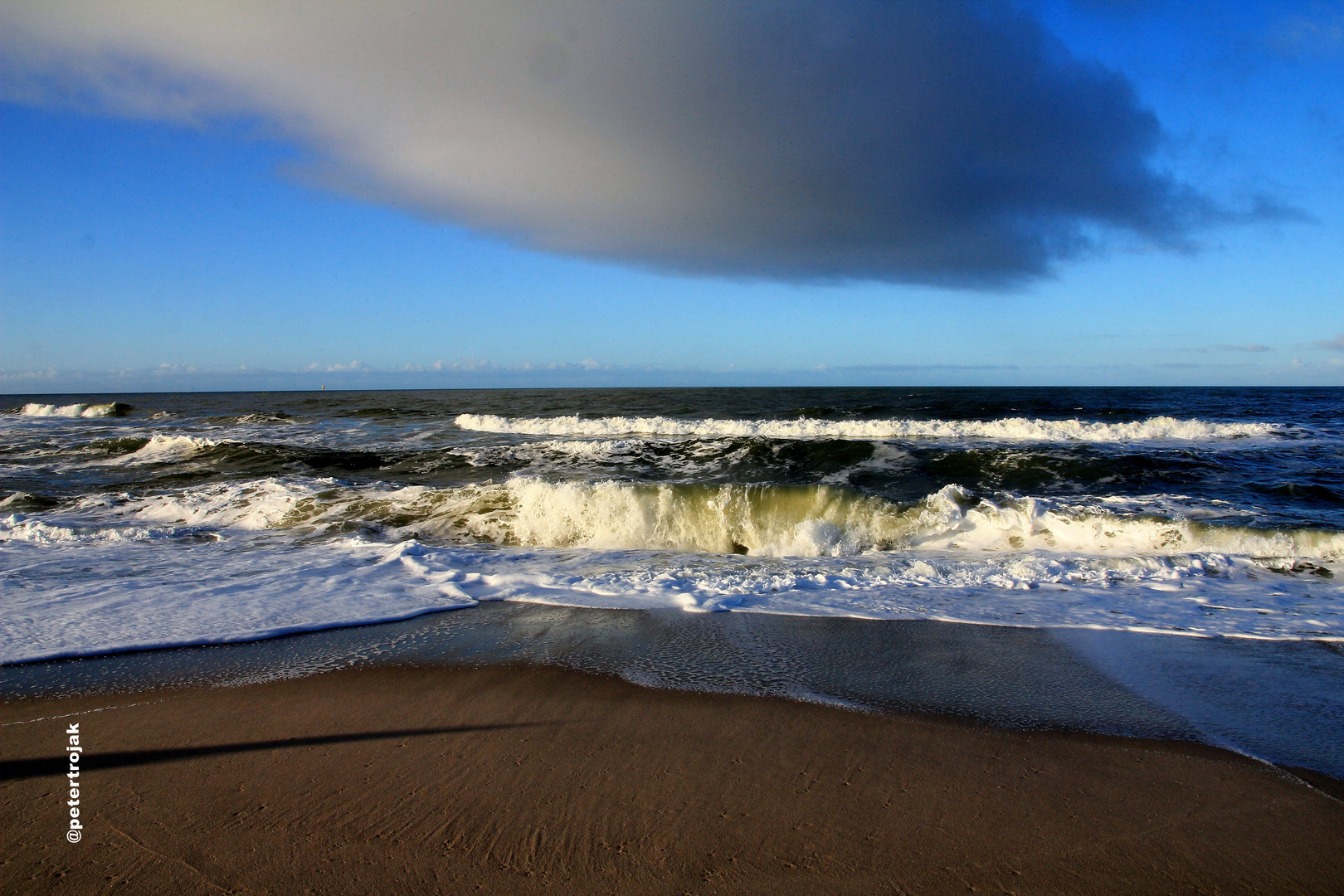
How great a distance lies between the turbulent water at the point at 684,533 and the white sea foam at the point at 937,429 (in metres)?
0.56

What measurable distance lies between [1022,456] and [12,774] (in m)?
15.8

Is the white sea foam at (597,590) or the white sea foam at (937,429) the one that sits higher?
the white sea foam at (937,429)

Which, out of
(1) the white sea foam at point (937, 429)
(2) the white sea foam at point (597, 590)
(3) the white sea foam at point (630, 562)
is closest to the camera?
(2) the white sea foam at point (597, 590)

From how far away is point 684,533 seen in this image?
30.5 feet

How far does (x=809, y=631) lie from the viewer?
499 cm

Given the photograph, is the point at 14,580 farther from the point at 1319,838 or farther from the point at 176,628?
the point at 1319,838

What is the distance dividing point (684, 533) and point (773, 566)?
220 centimetres

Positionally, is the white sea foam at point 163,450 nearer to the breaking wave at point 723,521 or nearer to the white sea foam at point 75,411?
the breaking wave at point 723,521

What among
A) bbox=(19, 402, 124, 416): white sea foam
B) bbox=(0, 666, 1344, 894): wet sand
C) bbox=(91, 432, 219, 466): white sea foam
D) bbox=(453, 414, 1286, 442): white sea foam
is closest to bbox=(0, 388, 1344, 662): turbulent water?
bbox=(91, 432, 219, 466): white sea foam

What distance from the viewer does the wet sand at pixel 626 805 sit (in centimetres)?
237

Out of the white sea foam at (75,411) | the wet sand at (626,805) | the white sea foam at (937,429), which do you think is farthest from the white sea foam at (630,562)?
the white sea foam at (75,411)

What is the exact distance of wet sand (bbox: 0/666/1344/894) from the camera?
237 cm

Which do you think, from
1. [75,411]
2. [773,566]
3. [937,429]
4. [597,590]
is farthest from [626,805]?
[75,411]

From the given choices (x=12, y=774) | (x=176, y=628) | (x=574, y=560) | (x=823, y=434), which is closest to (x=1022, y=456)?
(x=823, y=434)
